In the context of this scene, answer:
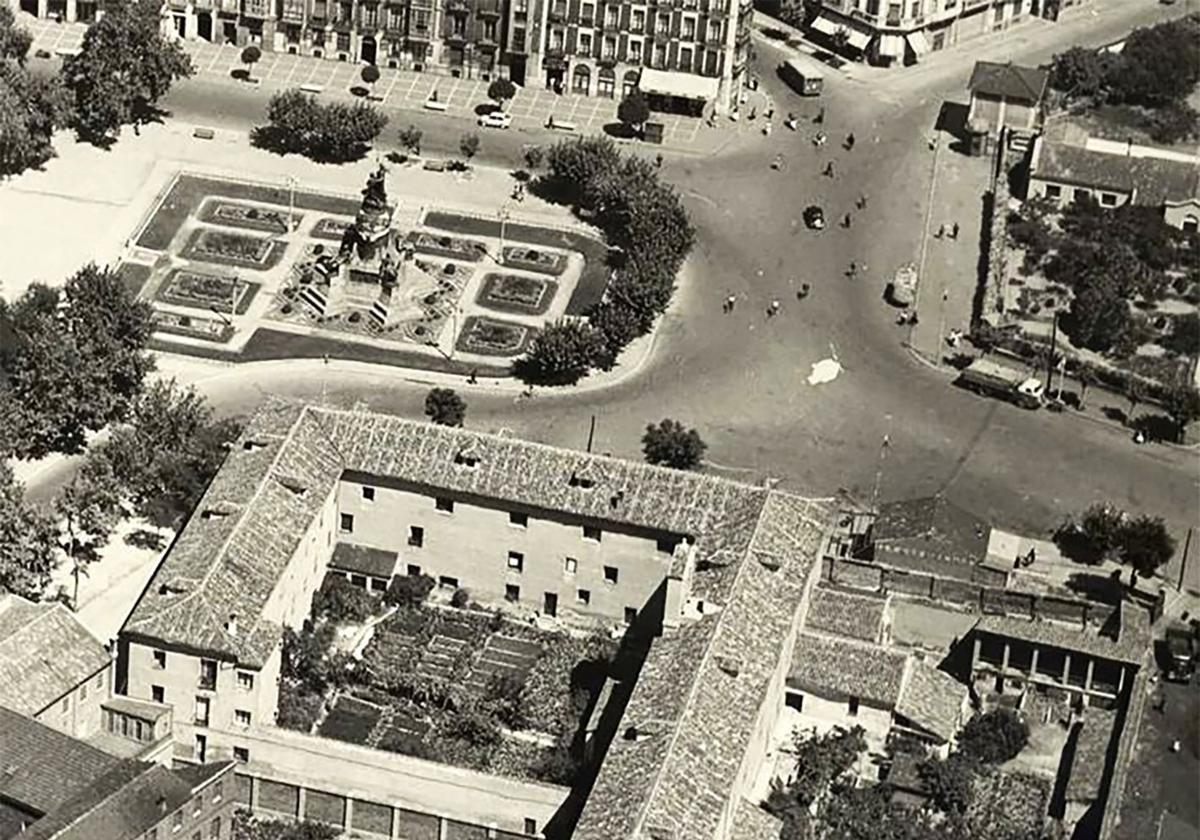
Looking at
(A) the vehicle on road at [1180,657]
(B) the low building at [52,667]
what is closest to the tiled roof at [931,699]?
(A) the vehicle on road at [1180,657]

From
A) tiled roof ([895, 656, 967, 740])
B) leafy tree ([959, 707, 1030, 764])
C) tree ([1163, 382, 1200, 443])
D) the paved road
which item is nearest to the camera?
tiled roof ([895, 656, 967, 740])

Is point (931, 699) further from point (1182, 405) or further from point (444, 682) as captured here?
point (1182, 405)

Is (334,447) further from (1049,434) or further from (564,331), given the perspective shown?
(1049,434)

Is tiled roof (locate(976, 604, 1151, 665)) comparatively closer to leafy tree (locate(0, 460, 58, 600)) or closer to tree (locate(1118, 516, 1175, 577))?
tree (locate(1118, 516, 1175, 577))

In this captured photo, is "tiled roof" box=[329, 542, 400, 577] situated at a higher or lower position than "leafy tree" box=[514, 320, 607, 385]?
higher

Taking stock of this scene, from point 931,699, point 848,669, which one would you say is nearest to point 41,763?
point 848,669

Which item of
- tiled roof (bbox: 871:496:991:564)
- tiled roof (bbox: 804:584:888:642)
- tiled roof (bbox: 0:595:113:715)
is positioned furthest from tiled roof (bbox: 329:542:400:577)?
tiled roof (bbox: 871:496:991:564)

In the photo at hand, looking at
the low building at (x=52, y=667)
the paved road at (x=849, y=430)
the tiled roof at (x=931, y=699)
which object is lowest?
the paved road at (x=849, y=430)

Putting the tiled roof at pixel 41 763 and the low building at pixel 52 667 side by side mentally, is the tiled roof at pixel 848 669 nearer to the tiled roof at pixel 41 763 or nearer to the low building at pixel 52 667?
the low building at pixel 52 667
